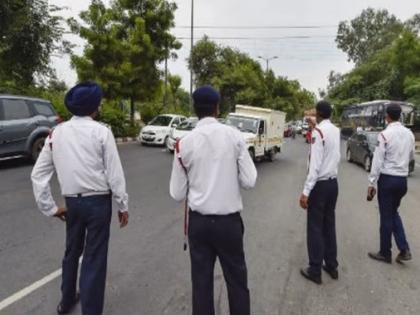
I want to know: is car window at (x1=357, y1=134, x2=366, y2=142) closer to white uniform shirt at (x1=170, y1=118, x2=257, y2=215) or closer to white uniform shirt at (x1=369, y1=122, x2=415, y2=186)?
white uniform shirt at (x1=369, y1=122, x2=415, y2=186)

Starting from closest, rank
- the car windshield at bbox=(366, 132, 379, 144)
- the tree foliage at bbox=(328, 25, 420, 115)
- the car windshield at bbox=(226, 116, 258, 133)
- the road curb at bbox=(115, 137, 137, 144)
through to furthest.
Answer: the car windshield at bbox=(366, 132, 379, 144) → the car windshield at bbox=(226, 116, 258, 133) → the road curb at bbox=(115, 137, 137, 144) → the tree foliage at bbox=(328, 25, 420, 115)

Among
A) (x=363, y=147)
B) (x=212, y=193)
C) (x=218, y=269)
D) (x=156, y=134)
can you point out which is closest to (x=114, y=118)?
(x=156, y=134)

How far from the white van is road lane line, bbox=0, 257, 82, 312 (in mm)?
10946

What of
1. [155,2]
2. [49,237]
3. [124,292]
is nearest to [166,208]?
[49,237]

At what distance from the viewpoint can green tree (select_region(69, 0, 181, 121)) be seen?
73.5 feet

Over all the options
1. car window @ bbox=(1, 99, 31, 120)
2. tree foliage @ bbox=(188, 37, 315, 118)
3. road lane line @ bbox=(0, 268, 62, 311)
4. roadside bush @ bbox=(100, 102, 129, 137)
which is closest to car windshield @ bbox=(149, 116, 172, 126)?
roadside bush @ bbox=(100, 102, 129, 137)

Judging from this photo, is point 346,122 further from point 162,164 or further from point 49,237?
point 49,237

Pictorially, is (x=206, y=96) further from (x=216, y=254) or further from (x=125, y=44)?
(x=125, y=44)

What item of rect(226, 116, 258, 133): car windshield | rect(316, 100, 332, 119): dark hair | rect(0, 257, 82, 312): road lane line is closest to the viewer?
rect(0, 257, 82, 312): road lane line

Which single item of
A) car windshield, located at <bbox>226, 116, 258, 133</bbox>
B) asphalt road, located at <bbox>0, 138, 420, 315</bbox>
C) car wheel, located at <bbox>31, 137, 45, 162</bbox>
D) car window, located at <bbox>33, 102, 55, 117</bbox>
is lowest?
asphalt road, located at <bbox>0, 138, 420, 315</bbox>

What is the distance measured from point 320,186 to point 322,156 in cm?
31

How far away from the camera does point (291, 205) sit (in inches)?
342

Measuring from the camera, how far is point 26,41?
17.5 metres

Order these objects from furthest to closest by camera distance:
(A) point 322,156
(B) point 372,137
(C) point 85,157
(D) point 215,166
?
(B) point 372,137 → (A) point 322,156 → (C) point 85,157 → (D) point 215,166
